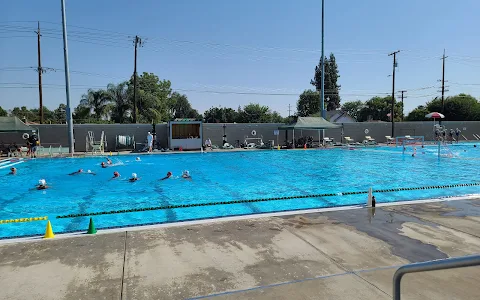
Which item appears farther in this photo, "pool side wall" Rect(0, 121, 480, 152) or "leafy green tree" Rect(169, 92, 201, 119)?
"leafy green tree" Rect(169, 92, 201, 119)

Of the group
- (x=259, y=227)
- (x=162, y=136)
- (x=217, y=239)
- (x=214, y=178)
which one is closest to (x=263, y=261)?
(x=217, y=239)

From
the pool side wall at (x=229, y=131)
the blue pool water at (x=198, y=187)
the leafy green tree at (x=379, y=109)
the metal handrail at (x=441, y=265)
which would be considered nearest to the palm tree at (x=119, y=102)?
the pool side wall at (x=229, y=131)

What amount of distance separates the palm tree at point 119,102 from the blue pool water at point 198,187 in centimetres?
1607

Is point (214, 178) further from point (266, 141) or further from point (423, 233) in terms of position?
point (266, 141)

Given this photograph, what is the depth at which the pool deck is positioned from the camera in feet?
11.1

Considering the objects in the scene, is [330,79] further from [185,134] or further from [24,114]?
[24,114]

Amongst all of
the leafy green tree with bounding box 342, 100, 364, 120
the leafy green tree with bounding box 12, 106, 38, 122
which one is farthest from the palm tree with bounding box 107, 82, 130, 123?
the leafy green tree with bounding box 342, 100, 364, 120

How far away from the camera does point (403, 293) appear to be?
3.29m

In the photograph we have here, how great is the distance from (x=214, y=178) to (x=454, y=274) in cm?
1027

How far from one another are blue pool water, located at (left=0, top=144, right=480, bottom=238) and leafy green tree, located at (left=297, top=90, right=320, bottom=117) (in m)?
52.8

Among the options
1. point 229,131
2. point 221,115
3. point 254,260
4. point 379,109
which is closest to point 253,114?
point 221,115

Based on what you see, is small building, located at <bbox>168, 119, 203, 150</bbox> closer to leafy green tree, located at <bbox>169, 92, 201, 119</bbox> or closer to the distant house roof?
the distant house roof

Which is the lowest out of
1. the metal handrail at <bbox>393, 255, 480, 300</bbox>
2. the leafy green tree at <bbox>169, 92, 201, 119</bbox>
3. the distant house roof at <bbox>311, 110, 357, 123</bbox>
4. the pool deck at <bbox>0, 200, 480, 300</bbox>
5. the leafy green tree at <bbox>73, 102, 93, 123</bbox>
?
the pool deck at <bbox>0, 200, 480, 300</bbox>

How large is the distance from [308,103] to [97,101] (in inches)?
1901
